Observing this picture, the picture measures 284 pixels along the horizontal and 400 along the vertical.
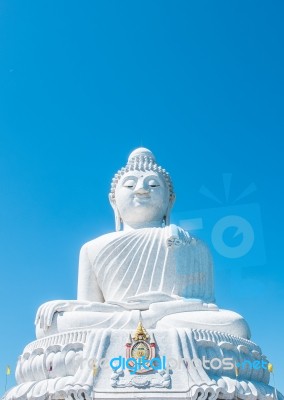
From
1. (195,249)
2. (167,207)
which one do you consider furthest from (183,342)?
(167,207)

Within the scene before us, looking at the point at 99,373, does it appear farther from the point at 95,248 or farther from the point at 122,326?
the point at 95,248

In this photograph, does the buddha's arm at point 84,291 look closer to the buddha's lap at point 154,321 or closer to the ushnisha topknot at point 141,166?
the buddha's lap at point 154,321

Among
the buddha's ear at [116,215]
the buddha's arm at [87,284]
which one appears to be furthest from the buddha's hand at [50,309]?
the buddha's ear at [116,215]

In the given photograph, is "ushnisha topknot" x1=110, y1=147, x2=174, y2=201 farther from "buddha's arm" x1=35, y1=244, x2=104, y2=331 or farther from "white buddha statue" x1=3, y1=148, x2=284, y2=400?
"buddha's arm" x1=35, y1=244, x2=104, y2=331

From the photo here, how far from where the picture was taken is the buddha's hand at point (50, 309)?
793 centimetres

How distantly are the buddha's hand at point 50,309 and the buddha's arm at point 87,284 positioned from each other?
1.13m

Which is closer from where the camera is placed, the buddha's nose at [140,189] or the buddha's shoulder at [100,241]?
the buddha's shoulder at [100,241]

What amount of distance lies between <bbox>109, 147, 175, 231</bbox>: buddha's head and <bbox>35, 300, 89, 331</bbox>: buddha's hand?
93.2 inches

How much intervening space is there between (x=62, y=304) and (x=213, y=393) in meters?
2.47

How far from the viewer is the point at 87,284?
368 inches

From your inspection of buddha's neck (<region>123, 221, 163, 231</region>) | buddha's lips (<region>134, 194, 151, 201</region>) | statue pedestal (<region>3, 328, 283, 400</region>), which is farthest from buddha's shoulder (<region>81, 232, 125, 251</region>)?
statue pedestal (<region>3, 328, 283, 400</region>)

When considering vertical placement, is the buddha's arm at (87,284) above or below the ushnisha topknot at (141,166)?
below

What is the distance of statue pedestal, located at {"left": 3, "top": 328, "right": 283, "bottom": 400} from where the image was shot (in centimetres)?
660

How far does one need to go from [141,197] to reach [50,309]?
2804 mm
